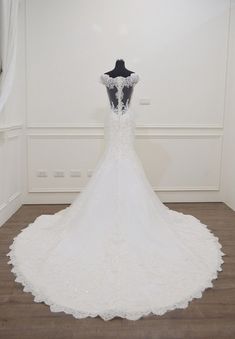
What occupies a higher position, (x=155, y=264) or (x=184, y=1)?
(x=184, y=1)

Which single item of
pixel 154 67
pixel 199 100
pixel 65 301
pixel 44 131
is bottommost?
pixel 65 301

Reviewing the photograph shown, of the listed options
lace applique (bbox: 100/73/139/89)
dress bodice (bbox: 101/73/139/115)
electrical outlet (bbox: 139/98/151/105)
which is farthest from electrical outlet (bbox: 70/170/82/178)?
lace applique (bbox: 100/73/139/89)

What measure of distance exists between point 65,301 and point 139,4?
344 cm

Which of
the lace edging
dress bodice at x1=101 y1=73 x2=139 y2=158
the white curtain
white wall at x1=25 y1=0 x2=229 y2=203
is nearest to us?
the lace edging

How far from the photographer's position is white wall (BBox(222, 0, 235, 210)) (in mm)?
3920

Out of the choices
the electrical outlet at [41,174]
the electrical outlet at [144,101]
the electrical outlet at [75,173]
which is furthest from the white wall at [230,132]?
the electrical outlet at [41,174]

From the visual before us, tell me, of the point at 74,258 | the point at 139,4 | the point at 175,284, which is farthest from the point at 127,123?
the point at 139,4

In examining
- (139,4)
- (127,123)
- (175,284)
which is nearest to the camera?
(175,284)

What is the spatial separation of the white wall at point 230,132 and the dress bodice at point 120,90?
5.49ft

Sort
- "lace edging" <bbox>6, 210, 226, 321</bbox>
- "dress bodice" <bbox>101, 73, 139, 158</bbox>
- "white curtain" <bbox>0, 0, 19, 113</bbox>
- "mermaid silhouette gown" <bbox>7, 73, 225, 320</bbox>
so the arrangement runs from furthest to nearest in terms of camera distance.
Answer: "dress bodice" <bbox>101, 73, 139, 158</bbox> < "white curtain" <bbox>0, 0, 19, 113</bbox> < "mermaid silhouette gown" <bbox>7, 73, 225, 320</bbox> < "lace edging" <bbox>6, 210, 226, 321</bbox>

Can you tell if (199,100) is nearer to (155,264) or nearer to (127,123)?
(127,123)

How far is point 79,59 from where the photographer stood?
3.83 m

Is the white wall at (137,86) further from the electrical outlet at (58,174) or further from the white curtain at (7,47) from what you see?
the white curtain at (7,47)

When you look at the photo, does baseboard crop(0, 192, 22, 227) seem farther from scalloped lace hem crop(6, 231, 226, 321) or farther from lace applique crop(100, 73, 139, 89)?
lace applique crop(100, 73, 139, 89)
